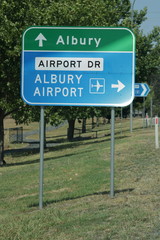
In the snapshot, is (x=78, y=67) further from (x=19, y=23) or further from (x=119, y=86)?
(x=19, y=23)

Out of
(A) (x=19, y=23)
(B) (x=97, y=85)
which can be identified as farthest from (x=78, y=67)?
(A) (x=19, y=23)

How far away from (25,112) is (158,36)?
2219 centimetres

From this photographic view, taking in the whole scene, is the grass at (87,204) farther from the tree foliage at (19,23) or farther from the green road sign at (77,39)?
the tree foliage at (19,23)

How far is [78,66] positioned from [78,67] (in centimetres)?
2

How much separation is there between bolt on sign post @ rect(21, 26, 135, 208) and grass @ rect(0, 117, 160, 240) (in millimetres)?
1816

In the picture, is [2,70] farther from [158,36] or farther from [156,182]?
[158,36]

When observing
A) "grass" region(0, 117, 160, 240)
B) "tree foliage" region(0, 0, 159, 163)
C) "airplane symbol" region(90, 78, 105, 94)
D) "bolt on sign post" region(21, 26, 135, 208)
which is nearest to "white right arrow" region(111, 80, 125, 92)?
"bolt on sign post" region(21, 26, 135, 208)

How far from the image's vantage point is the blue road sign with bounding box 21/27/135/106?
8727 mm

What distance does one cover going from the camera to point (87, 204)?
335 inches

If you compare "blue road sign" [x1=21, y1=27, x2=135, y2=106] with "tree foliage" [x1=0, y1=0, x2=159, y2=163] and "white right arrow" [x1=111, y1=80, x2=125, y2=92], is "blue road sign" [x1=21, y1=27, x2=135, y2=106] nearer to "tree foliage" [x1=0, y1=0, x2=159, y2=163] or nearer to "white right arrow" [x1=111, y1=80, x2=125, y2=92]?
"white right arrow" [x1=111, y1=80, x2=125, y2=92]

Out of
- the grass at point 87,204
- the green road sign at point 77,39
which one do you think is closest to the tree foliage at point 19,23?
the grass at point 87,204

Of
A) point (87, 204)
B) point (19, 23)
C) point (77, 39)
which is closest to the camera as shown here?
point (87, 204)

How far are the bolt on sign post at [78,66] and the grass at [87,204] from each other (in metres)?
1.82

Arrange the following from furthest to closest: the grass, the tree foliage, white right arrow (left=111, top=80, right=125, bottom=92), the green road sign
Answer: the tree foliage
white right arrow (left=111, top=80, right=125, bottom=92)
the green road sign
the grass
